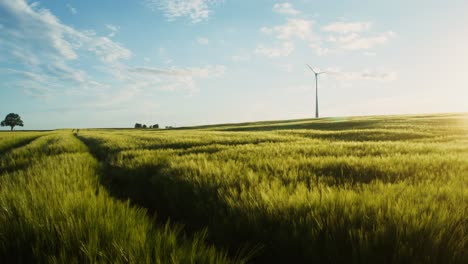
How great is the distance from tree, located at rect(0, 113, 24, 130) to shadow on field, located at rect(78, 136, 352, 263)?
14516cm

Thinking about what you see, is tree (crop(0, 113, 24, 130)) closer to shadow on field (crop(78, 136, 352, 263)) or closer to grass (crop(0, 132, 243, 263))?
shadow on field (crop(78, 136, 352, 263))

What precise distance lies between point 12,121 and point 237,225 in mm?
147268

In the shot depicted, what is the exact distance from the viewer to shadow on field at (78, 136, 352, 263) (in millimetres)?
1623

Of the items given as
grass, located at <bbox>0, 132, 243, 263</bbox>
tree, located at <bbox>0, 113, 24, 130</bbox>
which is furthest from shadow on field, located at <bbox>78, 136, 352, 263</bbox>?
tree, located at <bbox>0, 113, 24, 130</bbox>

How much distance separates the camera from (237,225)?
6.80 feet

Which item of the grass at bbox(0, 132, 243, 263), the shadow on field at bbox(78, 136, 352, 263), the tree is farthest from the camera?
the tree

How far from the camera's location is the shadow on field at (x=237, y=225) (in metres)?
1.62

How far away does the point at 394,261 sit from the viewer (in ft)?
4.50

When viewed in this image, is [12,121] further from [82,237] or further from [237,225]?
[237,225]

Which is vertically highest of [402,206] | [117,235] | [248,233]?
[402,206]

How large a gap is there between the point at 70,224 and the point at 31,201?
0.82 m

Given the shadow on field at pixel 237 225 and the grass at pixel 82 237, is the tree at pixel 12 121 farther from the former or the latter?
the grass at pixel 82 237

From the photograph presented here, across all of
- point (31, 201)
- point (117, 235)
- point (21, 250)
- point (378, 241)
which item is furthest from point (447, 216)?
point (31, 201)

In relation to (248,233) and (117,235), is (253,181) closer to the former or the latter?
(248,233)
